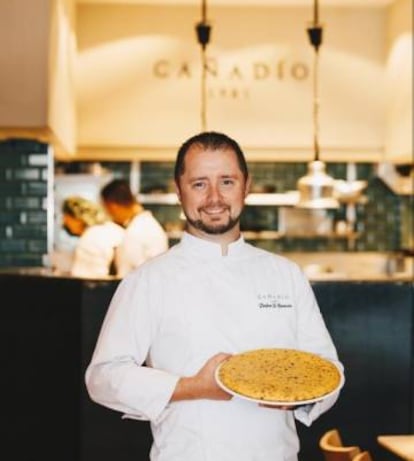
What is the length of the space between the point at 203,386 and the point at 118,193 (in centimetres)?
318

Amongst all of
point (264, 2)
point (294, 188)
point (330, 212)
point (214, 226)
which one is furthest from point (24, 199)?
point (330, 212)

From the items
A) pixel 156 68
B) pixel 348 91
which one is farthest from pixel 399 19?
pixel 156 68

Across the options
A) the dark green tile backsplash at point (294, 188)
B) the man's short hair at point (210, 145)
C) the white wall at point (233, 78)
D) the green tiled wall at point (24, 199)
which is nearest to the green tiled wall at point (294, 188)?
the dark green tile backsplash at point (294, 188)

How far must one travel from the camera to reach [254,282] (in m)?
2.26

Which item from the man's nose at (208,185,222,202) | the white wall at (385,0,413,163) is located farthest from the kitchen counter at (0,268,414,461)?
Answer: the white wall at (385,0,413,163)

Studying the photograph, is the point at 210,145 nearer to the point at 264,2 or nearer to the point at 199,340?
the point at 199,340

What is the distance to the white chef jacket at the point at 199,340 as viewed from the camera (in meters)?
2.10

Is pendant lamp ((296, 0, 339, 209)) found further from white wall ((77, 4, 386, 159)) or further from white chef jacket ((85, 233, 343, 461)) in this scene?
white chef jacket ((85, 233, 343, 461))

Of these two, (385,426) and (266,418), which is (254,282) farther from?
(385,426)

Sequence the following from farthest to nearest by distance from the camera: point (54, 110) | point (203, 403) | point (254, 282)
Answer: point (54, 110)
point (254, 282)
point (203, 403)

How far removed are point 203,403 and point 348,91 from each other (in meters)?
4.77

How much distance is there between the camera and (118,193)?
5.07m

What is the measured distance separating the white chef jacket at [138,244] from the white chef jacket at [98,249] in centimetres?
6

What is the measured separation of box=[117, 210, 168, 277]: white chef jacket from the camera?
16.4 feet
